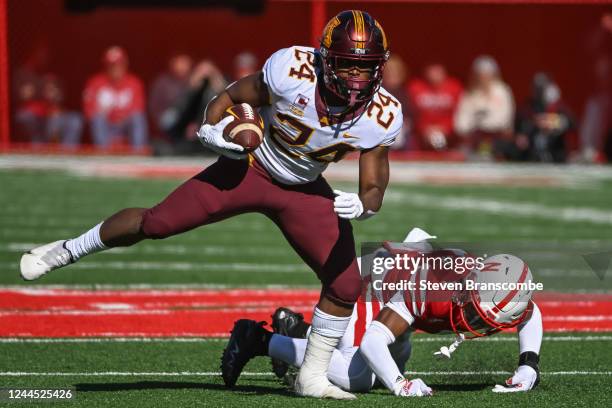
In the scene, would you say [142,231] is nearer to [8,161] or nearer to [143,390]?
[143,390]

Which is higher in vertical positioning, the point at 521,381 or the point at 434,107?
the point at 521,381

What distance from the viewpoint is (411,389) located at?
550cm

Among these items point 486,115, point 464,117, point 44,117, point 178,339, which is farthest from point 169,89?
point 178,339

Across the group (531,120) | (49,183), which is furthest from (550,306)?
(531,120)

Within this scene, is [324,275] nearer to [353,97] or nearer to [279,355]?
A: [279,355]

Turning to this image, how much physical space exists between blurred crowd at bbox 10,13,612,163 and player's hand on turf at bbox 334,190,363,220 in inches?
502

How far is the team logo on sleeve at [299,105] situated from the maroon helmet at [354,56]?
116 millimetres

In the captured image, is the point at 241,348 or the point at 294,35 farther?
the point at 294,35

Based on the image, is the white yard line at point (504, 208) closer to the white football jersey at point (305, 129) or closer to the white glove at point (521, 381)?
the white glove at point (521, 381)

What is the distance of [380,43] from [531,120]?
1305 centimetres

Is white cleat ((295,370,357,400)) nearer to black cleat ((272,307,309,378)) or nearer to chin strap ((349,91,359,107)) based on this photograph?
black cleat ((272,307,309,378))

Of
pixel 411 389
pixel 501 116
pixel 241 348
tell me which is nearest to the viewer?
pixel 411 389

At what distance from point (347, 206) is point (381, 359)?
69 centimetres

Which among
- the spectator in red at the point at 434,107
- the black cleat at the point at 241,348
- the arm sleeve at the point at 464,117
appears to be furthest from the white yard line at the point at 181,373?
the spectator in red at the point at 434,107
